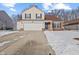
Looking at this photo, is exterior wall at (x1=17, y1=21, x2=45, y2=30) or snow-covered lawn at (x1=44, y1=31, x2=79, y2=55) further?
exterior wall at (x1=17, y1=21, x2=45, y2=30)

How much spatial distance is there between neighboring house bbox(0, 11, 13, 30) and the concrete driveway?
0.45ft

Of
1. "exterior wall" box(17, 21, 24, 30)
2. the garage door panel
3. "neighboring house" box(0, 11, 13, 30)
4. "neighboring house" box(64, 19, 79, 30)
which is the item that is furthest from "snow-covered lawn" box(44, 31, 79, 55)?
"neighboring house" box(0, 11, 13, 30)

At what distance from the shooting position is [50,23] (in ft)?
13.9

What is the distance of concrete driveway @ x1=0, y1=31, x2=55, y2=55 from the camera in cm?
412

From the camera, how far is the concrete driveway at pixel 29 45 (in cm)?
412

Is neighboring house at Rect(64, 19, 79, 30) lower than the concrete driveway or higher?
higher

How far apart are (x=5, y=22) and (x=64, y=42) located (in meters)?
0.96

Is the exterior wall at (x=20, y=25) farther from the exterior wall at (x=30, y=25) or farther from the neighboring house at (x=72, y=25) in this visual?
the neighboring house at (x=72, y=25)

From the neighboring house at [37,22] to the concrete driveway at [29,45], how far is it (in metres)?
0.11

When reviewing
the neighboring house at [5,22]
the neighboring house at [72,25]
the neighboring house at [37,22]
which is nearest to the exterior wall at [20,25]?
the neighboring house at [37,22]

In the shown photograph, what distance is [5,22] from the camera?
423 centimetres

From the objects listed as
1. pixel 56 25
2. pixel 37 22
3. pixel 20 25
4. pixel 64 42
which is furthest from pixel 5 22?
pixel 64 42

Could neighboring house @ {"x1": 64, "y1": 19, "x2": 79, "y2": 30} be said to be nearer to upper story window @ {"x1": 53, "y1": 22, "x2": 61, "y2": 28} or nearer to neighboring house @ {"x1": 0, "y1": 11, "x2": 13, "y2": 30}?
upper story window @ {"x1": 53, "y1": 22, "x2": 61, "y2": 28}
